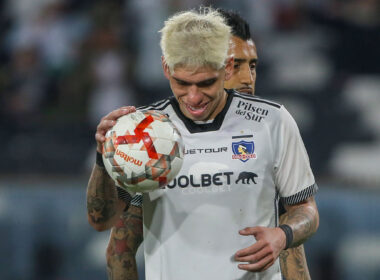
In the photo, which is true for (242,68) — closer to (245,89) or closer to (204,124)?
(245,89)

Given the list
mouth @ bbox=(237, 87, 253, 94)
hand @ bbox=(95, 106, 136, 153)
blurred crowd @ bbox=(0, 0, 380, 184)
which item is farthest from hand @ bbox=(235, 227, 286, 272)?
blurred crowd @ bbox=(0, 0, 380, 184)

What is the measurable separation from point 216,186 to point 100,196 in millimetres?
480

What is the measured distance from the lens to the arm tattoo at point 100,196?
3195 millimetres

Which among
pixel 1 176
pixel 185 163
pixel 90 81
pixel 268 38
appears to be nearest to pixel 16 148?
pixel 1 176

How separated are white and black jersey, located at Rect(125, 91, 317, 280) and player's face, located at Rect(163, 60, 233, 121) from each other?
17cm

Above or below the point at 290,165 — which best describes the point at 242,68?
above

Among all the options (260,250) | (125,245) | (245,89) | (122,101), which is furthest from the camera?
(122,101)

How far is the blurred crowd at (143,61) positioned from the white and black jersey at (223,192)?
14.4 ft

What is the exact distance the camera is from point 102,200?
3.25 metres

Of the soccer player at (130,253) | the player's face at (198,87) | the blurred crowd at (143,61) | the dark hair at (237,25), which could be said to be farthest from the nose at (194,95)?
the blurred crowd at (143,61)

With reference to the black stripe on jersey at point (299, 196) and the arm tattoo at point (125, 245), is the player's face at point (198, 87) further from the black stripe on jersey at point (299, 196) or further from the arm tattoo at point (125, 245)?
the arm tattoo at point (125, 245)

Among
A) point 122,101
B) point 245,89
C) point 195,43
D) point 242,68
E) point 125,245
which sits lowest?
point 122,101

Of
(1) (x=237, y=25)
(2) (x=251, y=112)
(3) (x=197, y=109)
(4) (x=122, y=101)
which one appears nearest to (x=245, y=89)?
(1) (x=237, y=25)

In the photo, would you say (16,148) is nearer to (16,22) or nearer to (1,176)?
(1,176)
